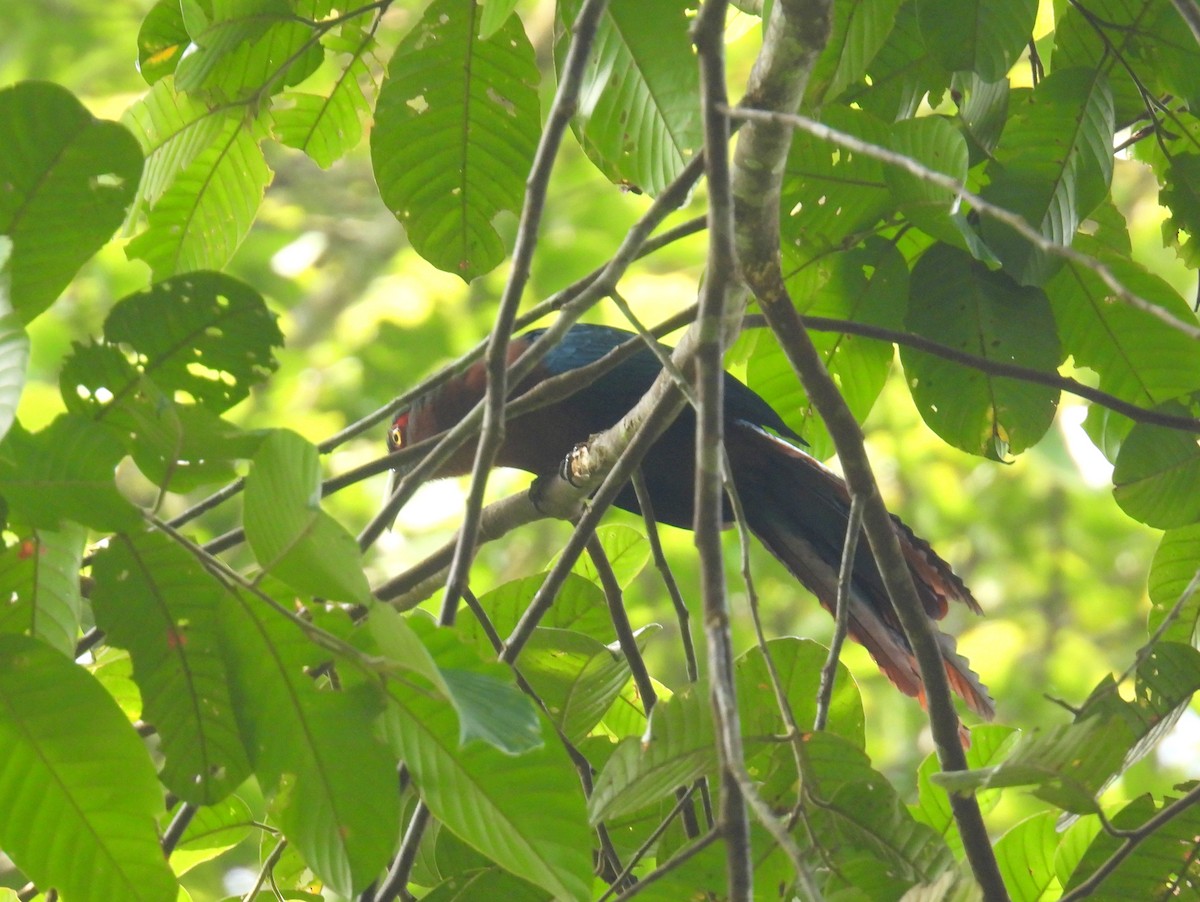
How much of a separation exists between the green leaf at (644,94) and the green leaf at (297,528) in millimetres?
802

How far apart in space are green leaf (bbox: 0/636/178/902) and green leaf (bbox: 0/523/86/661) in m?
0.05

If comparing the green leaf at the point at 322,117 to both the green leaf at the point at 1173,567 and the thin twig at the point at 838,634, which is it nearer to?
the thin twig at the point at 838,634

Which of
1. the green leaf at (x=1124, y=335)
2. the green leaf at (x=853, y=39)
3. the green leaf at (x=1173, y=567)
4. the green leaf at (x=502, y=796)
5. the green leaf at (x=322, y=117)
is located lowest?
the green leaf at (x=502, y=796)

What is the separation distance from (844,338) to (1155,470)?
0.56 m

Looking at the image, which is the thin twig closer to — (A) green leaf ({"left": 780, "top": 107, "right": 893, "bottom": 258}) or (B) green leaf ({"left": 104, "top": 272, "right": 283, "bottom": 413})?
(A) green leaf ({"left": 780, "top": 107, "right": 893, "bottom": 258})

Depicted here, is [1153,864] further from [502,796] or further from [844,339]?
[844,339]

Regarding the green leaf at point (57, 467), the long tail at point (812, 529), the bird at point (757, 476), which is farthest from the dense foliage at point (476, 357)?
the long tail at point (812, 529)

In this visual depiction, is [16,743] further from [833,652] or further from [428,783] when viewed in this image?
[833,652]

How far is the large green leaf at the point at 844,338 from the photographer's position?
1.91 m

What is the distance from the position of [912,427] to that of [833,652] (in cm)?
599

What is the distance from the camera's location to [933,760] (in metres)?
1.81

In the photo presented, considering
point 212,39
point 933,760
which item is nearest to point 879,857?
point 933,760

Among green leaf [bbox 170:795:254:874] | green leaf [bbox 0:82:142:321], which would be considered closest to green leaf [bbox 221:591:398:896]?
green leaf [bbox 0:82:142:321]

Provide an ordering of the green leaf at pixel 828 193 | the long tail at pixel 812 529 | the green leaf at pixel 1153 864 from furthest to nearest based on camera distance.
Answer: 1. the long tail at pixel 812 529
2. the green leaf at pixel 828 193
3. the green leaf at pixel 1153 864
